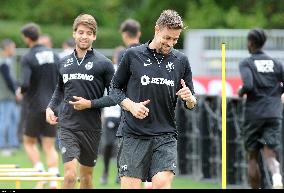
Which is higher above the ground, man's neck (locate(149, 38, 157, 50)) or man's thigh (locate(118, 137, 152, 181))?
man's neck (locate(149, 38, 157, 50))

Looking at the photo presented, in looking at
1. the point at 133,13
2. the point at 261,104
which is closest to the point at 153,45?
the point at 261,104

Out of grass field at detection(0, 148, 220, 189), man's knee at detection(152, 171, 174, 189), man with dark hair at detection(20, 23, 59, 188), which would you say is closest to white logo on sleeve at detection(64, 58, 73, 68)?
man's knee at detection(152, 171, 174, 189)

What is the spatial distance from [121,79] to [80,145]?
79.6 inches

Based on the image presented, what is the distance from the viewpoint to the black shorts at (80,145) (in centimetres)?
1343

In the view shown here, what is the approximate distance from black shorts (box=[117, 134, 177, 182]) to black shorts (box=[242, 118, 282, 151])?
4.78 m

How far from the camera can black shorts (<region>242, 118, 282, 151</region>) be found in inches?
643

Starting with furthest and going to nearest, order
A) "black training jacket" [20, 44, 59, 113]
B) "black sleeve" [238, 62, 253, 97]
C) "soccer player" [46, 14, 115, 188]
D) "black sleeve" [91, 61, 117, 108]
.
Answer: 1. "black training jacket" [20, 44, 59, 113]
2. "black sleeve" [238, 62, 253, 97]
3. "soccer player" [46, 14, 115, 188]
4. "black sleeve" [91, 61, 117, 108]

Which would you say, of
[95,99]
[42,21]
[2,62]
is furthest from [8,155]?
[42,21]

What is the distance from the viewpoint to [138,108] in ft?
37.2

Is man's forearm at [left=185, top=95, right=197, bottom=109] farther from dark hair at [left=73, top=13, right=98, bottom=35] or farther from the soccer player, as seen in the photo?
dark hair at [left=73, top=13, right=98, bottom=35]

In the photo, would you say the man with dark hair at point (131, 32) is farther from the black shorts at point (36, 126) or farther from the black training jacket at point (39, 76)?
the black shorts at point (36, 126)

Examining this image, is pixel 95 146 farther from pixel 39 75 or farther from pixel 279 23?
pixel 279 23

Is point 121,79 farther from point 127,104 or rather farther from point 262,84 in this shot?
point 262,84

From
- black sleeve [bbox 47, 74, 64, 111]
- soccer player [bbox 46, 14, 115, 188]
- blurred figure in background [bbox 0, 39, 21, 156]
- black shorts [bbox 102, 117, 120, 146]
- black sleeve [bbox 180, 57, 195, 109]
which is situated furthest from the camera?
blurred figure in background [bbox 0, 39, 21, 156]
